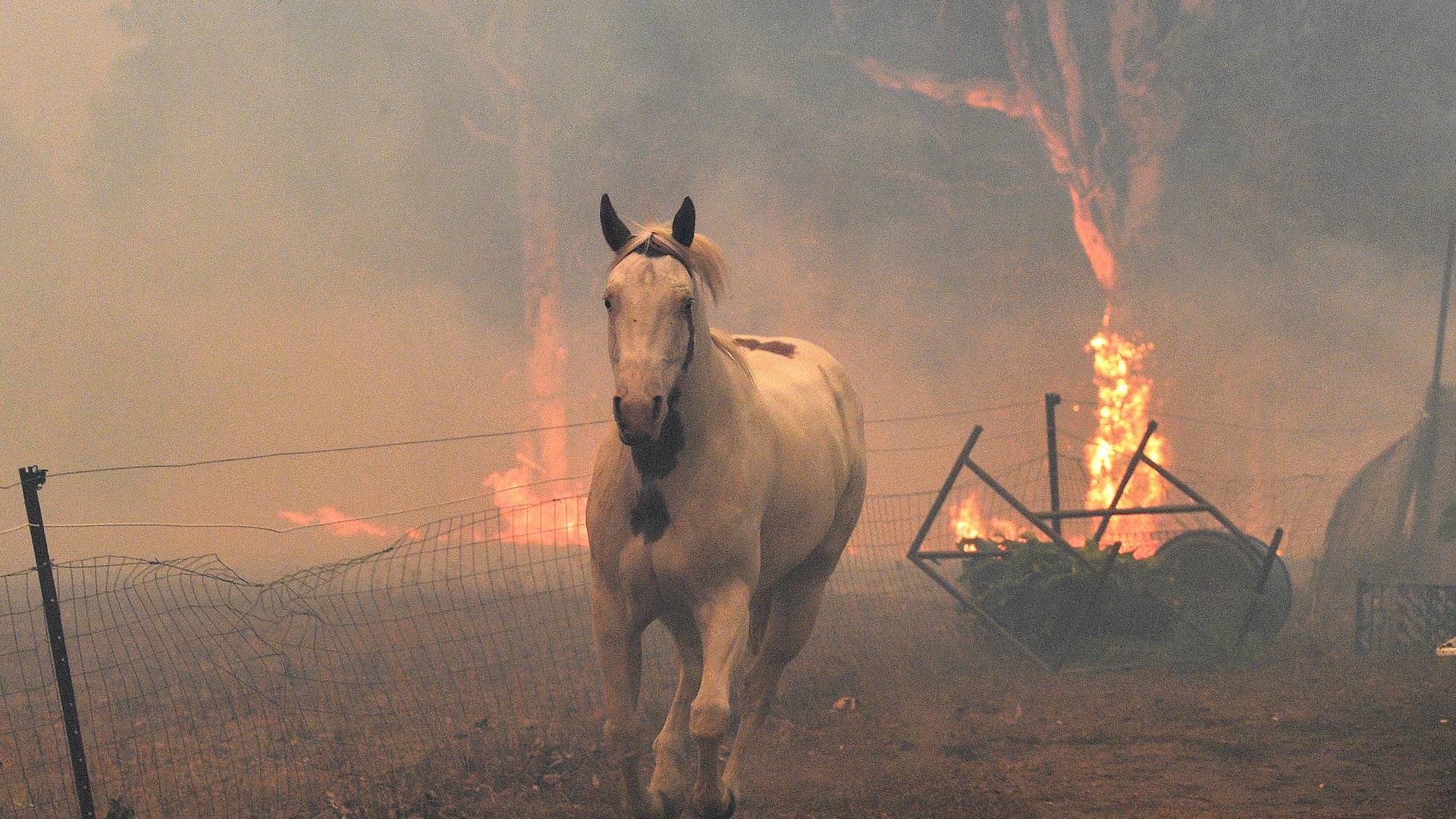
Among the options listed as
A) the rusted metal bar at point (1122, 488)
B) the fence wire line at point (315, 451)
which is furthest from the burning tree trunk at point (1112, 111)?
the rusted metal bar at point (1122, 488)

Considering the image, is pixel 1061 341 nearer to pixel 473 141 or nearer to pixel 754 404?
pixel 473 141

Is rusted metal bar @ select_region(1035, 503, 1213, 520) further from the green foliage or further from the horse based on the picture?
the horse

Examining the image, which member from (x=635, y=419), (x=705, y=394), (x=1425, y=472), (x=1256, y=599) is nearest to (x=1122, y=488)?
(x=1256, y=599)

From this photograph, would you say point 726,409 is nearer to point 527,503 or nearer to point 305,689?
point 305,689

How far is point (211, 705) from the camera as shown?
8.51 m

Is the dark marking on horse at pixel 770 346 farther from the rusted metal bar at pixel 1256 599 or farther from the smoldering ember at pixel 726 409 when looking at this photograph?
the rusted metal bar at pixel 1256 599

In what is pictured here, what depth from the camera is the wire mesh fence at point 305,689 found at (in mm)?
6695

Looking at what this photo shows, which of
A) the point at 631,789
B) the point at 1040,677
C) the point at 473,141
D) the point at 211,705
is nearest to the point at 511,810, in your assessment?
the point at 631,789

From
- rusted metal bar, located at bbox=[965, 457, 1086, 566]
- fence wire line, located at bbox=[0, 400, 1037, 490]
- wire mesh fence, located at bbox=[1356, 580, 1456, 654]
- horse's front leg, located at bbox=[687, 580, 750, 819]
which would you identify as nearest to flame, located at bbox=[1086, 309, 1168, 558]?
fence wire line, located at bbox=[0, 400, 1037, 490]

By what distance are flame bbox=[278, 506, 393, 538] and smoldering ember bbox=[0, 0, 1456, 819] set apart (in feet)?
0.30

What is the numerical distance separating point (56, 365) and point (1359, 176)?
25.1 metres

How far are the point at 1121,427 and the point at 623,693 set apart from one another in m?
18.9

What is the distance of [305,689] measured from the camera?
885cm

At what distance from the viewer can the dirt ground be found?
21.2 feet
